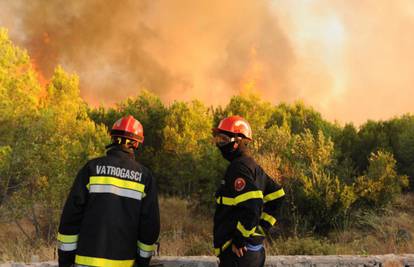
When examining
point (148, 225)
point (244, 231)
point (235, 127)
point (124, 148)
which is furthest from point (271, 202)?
point (124, 148)

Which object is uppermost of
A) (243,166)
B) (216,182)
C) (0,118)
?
(0,118)

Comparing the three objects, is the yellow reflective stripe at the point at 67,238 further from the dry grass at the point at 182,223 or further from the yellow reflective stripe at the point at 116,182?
the dry grass at the point at 182,223

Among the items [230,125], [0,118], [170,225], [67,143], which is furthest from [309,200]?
[230,125]

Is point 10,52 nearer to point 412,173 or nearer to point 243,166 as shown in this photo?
point 243,166

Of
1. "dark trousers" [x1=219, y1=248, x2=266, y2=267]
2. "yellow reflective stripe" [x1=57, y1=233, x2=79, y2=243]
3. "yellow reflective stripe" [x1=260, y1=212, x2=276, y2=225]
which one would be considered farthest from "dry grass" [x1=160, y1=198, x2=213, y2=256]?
"yellow reflective stripe" [x1=57, y1=233, x2=79, y2=243]

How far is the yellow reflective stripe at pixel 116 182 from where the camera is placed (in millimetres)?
3289

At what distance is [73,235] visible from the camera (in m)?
3.30

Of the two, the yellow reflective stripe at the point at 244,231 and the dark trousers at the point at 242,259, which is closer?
the yellow reflective stripe at the point at 244,231

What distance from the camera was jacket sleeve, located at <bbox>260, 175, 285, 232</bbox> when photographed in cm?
386

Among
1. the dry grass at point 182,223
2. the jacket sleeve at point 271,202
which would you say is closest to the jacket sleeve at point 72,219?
the jacket sleeve at point 271,202

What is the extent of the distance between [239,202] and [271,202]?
661 mm

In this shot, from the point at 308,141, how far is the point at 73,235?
43.8 feet

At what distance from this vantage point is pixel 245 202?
131 inches

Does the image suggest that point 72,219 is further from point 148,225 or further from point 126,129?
point 126,129
